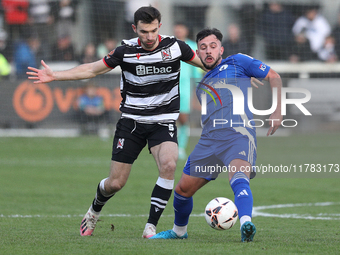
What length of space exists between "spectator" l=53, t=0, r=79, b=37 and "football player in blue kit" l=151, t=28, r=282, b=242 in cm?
1373

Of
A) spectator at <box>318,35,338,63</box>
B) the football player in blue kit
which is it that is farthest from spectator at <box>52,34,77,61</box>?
the football player in blue kit

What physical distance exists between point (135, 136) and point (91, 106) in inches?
504

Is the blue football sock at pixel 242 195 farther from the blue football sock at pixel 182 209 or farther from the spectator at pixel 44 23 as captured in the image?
the spectator at pixel 44 23

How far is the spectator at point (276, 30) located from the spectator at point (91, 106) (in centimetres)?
583

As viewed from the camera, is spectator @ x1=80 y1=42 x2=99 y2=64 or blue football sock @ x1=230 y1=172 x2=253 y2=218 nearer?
blue football sock @ x1=230 y1=172 x2=253 y2=218

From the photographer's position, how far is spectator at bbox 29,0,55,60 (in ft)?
62.7

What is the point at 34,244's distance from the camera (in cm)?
498

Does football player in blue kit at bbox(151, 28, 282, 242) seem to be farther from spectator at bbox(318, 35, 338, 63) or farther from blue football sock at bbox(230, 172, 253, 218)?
spectator at bbox(318, 35, 338, 63)

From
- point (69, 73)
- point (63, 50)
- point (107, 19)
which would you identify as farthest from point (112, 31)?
point (69, 73)

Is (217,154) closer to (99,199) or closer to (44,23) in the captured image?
(99,199)

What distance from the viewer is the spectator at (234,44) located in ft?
59.5

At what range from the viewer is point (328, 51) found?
68.3 ft

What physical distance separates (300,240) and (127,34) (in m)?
15.3

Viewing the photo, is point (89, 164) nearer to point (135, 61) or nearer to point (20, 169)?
point (20, 169)
